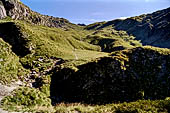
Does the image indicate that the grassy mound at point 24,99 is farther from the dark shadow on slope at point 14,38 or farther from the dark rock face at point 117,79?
the dark shadow on slope at point 14,38

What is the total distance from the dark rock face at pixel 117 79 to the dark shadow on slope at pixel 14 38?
64.6 ft

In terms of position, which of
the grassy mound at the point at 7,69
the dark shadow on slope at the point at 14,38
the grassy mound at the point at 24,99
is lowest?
the grassy mound at the point at 24,99

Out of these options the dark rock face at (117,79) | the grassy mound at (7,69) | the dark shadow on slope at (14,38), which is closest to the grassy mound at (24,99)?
the grassy mound at (7,69)

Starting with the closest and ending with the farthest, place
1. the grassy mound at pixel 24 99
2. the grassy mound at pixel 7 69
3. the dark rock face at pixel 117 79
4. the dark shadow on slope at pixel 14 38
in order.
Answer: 1. the grassy mound at pixel 24 99
2. the grassy mound at pixel 7 69
3. the dark rock face at pixel 117 79
4. the dark shadow on slope at pixel 14 38

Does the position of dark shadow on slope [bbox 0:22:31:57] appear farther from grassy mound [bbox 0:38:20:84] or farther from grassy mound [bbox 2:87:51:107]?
grassy mound [bbox 2:87:51:107]

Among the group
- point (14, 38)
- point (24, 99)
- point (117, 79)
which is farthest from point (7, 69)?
point (117, 79)

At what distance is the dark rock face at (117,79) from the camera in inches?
1672

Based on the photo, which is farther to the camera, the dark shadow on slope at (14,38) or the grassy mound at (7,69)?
the dark shadow on slope at (14,38)

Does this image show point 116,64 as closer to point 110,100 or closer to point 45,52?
point 110,100

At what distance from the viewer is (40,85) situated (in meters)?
45.2

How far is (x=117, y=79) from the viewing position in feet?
148

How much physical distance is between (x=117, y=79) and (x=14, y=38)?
44008 millimetres

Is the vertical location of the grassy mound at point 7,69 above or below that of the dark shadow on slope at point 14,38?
below

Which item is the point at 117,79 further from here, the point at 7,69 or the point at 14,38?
the point at 14,38
